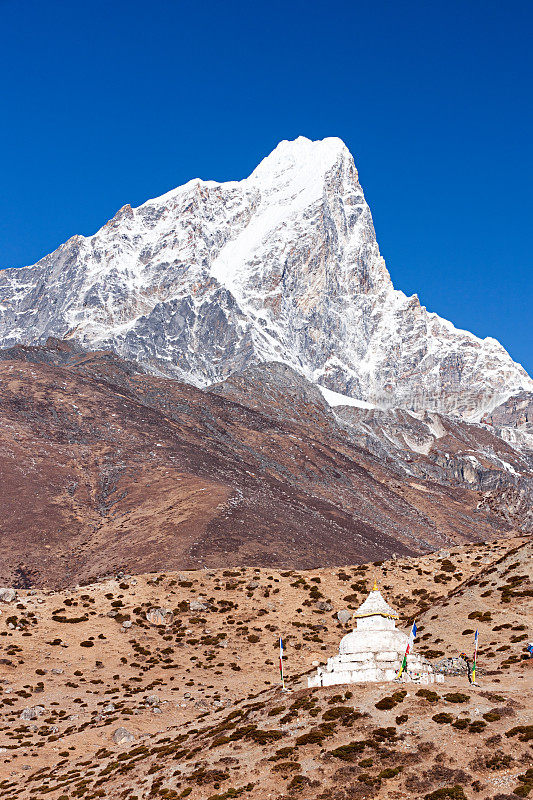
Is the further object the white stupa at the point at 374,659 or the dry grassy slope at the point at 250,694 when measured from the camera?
the white stupa at the point at 374,659

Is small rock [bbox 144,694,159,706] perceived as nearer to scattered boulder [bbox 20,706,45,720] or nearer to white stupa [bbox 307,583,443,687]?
scattered boulder [bbox 20,706,45,720]

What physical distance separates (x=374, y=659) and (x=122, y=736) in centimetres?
2357

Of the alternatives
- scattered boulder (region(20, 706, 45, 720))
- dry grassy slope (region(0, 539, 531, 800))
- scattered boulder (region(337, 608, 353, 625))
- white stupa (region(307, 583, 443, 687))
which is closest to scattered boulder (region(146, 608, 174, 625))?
dry grassy slope (region(0, 539, 531, 800))

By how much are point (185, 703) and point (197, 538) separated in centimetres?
10634

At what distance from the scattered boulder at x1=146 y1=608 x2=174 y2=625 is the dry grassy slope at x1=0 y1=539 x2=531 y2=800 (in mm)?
806

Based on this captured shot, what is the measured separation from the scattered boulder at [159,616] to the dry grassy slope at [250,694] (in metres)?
0.81

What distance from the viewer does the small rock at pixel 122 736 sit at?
6332 centimetres

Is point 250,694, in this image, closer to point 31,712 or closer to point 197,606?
point 31,712

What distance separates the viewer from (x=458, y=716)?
A: 43.2m

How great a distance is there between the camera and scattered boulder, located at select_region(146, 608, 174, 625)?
89.4 metres

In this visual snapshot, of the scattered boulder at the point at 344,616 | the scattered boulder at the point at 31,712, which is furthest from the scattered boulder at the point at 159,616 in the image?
the scattered boulder at the point at 31,712

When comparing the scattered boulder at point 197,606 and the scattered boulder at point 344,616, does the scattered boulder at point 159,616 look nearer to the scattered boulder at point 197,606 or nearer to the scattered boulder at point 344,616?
the scattered boulder at point 197,606

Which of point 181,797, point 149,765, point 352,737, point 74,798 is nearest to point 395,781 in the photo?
point 352,737

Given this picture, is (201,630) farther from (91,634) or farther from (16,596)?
(16,596)
